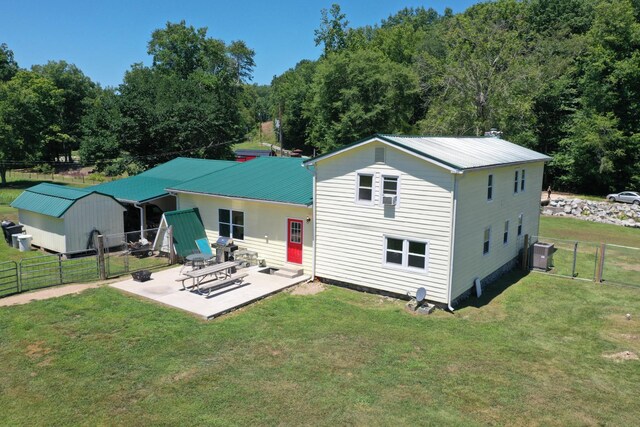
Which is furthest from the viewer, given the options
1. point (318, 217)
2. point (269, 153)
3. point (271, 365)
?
point (269, 153)

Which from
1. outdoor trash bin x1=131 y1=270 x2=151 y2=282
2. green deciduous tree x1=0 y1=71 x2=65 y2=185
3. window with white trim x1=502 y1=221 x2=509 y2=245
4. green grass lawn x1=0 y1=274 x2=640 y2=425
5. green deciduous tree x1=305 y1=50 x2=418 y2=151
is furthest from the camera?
green deciduous tree x1=305 y1=50 x2=418 y2=151

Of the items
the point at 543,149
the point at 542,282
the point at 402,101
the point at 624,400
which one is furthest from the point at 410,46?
the point at 624,400

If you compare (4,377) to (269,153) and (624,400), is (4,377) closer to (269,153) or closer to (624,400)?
(624,400)

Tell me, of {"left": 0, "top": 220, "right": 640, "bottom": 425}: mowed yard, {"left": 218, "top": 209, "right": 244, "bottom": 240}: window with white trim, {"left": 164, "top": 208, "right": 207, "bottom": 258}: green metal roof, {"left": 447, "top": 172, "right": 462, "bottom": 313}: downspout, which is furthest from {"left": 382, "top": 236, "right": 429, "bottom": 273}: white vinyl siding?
{"left": 164, "top": 208, "right": 207, "bottom": 258}: green metal roof

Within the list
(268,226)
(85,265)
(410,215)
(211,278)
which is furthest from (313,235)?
(85,265)

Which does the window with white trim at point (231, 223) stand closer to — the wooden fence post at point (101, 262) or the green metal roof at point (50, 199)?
the wooden fence post at point (101, 262)

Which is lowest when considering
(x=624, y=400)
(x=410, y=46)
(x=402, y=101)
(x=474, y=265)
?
(x=624, y=400)

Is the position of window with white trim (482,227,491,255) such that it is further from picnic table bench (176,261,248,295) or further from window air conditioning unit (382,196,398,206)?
picnic table bench (176,261,248,295)
